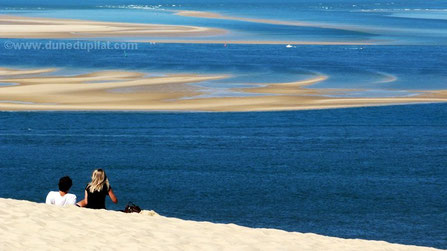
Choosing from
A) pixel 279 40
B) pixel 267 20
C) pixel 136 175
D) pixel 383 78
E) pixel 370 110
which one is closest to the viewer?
pixel 136 175

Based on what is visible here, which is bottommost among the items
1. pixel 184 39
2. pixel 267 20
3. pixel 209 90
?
pixel 209 90

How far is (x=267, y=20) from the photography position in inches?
4722

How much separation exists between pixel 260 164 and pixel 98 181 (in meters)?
11.6

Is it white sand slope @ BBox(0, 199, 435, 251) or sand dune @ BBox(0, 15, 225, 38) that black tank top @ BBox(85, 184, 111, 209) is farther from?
sand dune @ BBox(0, 15, 225, 38)

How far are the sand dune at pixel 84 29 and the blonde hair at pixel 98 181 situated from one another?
232 feet

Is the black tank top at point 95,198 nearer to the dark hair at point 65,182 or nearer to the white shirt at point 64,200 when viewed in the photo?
the white shirt at point 64,200

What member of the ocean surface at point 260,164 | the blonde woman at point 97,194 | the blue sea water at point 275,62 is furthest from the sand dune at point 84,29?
the blonde woman at point 97,194

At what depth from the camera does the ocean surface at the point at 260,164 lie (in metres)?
22.5

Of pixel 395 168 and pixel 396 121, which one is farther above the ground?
pixel 396 121

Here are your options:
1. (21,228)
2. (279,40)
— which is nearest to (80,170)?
(21,228)

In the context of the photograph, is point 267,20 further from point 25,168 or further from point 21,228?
point 21,228

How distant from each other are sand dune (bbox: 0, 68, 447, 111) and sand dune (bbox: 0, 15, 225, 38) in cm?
3711

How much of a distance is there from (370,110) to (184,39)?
148 feet

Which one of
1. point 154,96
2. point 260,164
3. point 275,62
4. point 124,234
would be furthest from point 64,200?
point 275,62
